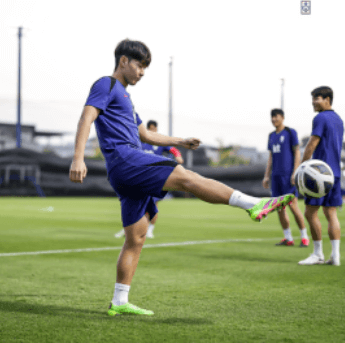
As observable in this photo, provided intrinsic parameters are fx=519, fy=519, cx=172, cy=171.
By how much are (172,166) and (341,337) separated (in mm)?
1483

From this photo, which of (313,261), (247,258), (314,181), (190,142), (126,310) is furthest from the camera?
(247,258)

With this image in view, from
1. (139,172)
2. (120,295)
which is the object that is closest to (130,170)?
(139,172)

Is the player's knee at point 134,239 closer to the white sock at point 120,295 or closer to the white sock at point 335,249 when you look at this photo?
the white sock at point 120,295

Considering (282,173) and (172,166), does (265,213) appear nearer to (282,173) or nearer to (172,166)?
(172,166)

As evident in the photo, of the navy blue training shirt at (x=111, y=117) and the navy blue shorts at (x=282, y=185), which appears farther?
the navy blue shorts at (x=282, y=185)

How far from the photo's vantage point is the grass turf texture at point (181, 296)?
3217 mm

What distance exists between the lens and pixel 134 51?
3.73m

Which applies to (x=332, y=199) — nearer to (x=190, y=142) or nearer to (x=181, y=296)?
(x=181, y=296)

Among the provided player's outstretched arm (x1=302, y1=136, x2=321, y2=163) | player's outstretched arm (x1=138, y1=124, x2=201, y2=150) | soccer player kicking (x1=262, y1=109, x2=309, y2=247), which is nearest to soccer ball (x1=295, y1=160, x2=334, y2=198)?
player's outstretched arm (x1=138, y1=124, x2=201, y2=150)

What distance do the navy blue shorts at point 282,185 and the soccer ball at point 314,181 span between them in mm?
3859

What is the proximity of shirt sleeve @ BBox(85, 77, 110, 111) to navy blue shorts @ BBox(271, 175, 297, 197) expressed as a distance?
5.40 meters

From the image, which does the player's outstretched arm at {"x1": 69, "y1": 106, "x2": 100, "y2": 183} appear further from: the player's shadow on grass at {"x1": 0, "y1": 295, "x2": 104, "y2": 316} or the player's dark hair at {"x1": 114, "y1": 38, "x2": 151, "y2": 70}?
the player's shadow on grass at {"x1": 0, "y1": 295, "x2": 104, "y2": 316}

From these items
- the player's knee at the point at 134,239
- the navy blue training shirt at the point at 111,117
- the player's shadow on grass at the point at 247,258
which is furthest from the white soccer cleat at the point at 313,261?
the navy blue training shirt at the point at 111,117

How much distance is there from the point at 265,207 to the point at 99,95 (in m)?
1.36
